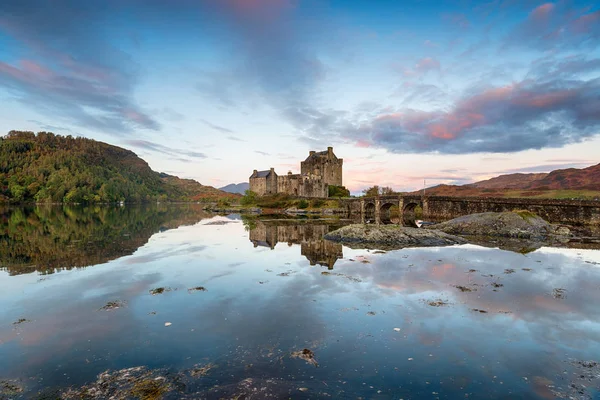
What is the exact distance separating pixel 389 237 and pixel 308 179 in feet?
246

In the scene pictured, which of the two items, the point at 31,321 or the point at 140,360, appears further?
the point at 31,321

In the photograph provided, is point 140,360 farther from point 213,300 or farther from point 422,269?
point 422,269

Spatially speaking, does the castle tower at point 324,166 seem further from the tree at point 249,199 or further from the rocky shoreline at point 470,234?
the rocky shoreline at point 470,234

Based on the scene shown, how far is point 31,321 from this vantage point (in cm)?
1162

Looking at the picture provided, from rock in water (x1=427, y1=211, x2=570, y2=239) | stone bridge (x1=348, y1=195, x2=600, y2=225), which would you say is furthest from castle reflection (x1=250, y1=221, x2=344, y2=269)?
stone bridge (x1=348, y1=195, x2=600, y2=225)

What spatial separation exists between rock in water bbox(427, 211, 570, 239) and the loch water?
15995 mm

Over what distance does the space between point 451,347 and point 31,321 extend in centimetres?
1433

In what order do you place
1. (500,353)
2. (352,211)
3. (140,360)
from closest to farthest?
(140,360) < (500,353) < (352,211)

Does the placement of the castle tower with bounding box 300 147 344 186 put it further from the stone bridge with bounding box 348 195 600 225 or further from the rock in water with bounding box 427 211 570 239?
the rock in water with bounding box 427 211 570 239

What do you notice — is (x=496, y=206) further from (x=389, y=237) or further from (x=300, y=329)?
(x=300, y=329)

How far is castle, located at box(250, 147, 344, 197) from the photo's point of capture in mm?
107113

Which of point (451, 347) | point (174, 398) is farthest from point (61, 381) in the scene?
point (451, 347)

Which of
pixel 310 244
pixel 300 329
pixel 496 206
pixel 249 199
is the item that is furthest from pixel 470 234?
pixel 249 199

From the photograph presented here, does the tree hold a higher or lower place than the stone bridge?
higher
